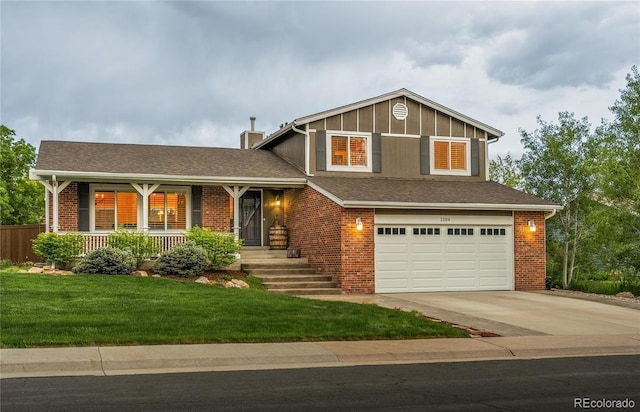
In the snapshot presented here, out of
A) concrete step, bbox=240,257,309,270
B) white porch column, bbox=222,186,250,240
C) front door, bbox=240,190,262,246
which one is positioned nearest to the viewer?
concrete step, bbox=240,257,309,270

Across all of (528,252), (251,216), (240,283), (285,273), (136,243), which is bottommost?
(240,283)

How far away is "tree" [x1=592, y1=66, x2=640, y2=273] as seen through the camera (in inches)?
876

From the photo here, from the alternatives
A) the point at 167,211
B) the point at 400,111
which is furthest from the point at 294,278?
the point at 400,111

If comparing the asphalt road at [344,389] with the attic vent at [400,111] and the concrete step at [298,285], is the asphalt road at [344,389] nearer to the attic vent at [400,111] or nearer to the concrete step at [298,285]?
the concrete step at [298,285]

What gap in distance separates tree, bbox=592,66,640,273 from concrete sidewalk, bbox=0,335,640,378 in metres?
11.3

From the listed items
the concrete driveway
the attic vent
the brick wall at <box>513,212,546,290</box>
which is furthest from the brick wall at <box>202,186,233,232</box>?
the brick wall at <box>513,212,546,290</box>

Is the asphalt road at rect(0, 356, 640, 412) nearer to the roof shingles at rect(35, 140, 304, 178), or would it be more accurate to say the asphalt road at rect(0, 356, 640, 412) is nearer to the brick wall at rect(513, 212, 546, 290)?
the brick wall at rect(513, 212, 546, 290)

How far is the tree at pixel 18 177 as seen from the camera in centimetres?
3666

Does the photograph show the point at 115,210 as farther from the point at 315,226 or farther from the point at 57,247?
the point at 315,226

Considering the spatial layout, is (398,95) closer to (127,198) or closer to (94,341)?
(127,198)

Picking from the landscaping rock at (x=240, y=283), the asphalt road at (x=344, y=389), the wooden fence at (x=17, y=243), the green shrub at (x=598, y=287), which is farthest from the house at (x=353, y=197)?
the asphalt road at (x=344, y=389)

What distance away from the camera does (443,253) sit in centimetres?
2134

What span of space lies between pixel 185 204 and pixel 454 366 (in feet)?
50.4

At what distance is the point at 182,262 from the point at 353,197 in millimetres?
5317
